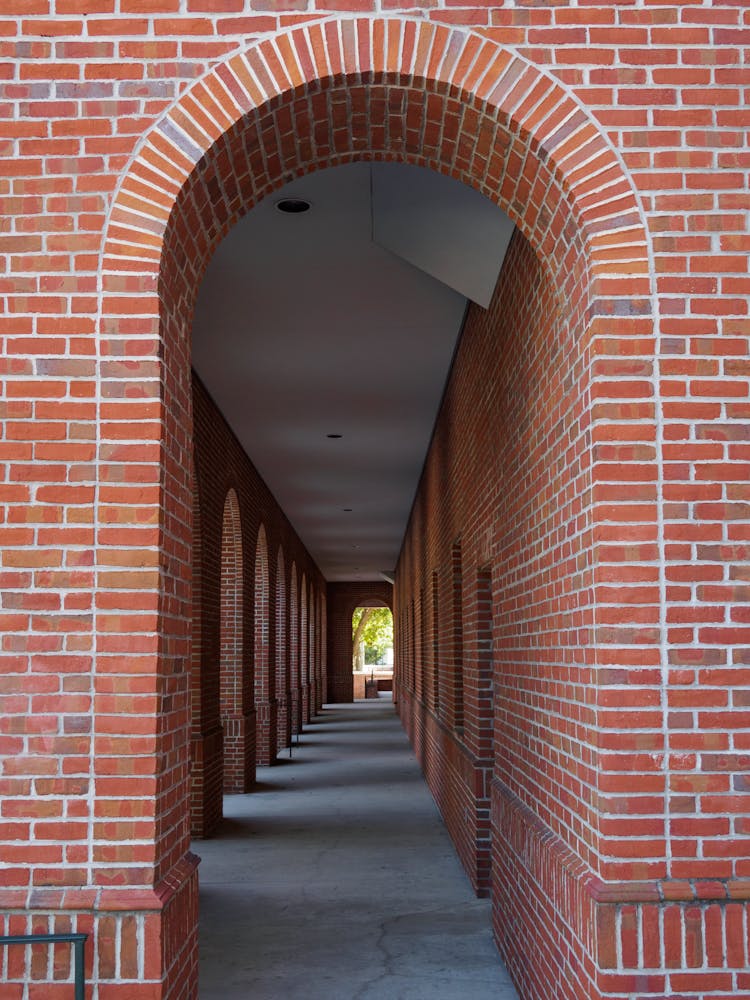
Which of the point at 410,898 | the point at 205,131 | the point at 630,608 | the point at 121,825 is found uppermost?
the point at 205,131

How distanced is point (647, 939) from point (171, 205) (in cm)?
290

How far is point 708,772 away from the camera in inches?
136

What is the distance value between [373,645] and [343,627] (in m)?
26.6

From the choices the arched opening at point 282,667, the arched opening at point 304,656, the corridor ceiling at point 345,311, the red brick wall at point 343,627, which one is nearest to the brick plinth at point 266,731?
the arched opening at point 282,667

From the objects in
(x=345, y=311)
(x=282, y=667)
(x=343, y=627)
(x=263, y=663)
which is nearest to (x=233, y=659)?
(x=263, y=663)

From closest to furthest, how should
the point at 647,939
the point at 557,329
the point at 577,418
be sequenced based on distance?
the point at 647,939, the point at 577,418, the point at 557,329

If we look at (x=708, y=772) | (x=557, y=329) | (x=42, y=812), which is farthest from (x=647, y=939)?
(x=557, y=329)

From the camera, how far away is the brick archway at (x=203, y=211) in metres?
3.59

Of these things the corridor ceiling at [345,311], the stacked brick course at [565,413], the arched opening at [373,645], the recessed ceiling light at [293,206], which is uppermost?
the recessed ceiling light at [293,206]

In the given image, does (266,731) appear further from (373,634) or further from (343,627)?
(373,634)

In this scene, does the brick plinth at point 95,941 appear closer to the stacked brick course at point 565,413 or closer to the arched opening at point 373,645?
the stacked brick course at point 565,413

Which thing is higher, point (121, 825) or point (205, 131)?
point (205, 131)

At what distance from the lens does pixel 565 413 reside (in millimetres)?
4109

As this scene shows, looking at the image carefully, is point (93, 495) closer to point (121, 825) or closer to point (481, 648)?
point (121, 825)
